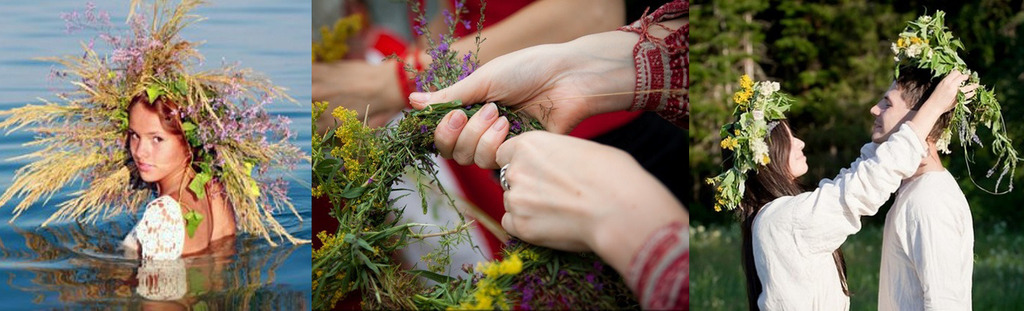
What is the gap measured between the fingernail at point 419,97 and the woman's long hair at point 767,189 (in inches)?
53.2

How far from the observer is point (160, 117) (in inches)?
151

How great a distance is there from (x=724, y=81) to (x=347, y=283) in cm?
553

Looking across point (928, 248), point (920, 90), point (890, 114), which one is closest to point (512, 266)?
point (928, 248)

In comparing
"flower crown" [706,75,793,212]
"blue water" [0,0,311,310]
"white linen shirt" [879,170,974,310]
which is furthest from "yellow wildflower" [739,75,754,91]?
"blue water" [0,0,311,310]

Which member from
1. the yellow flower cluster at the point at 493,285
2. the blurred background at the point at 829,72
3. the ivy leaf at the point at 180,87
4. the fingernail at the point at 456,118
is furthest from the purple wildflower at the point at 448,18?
the blurred background at the point at 829,72

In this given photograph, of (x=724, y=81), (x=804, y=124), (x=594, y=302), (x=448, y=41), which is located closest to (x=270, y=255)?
(x=448, y=41)

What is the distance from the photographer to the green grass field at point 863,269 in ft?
23.0

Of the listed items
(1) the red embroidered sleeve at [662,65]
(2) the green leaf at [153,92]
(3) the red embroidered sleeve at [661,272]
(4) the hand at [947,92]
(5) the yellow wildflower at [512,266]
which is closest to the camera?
(3) the red embroidered sleeve at [661,272]

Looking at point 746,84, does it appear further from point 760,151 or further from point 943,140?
point 943,140

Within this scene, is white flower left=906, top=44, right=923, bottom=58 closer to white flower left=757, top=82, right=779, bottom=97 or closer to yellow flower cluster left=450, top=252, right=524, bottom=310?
white flower left=757, top=82, right=779, bottom=97

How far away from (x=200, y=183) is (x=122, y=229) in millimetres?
296

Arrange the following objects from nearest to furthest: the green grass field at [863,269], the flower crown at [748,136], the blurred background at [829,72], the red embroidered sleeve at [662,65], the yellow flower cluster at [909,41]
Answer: the red embroidered sleeve at [662,65] < the flower crown at [748,136] < the yellow flower cluster at [909,41] < the green grass field at [863,269] < the blurred background at [829,72]

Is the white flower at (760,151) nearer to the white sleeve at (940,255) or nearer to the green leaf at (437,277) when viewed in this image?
the white sleeve at (940,255)

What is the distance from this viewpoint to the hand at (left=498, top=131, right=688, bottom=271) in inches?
125
